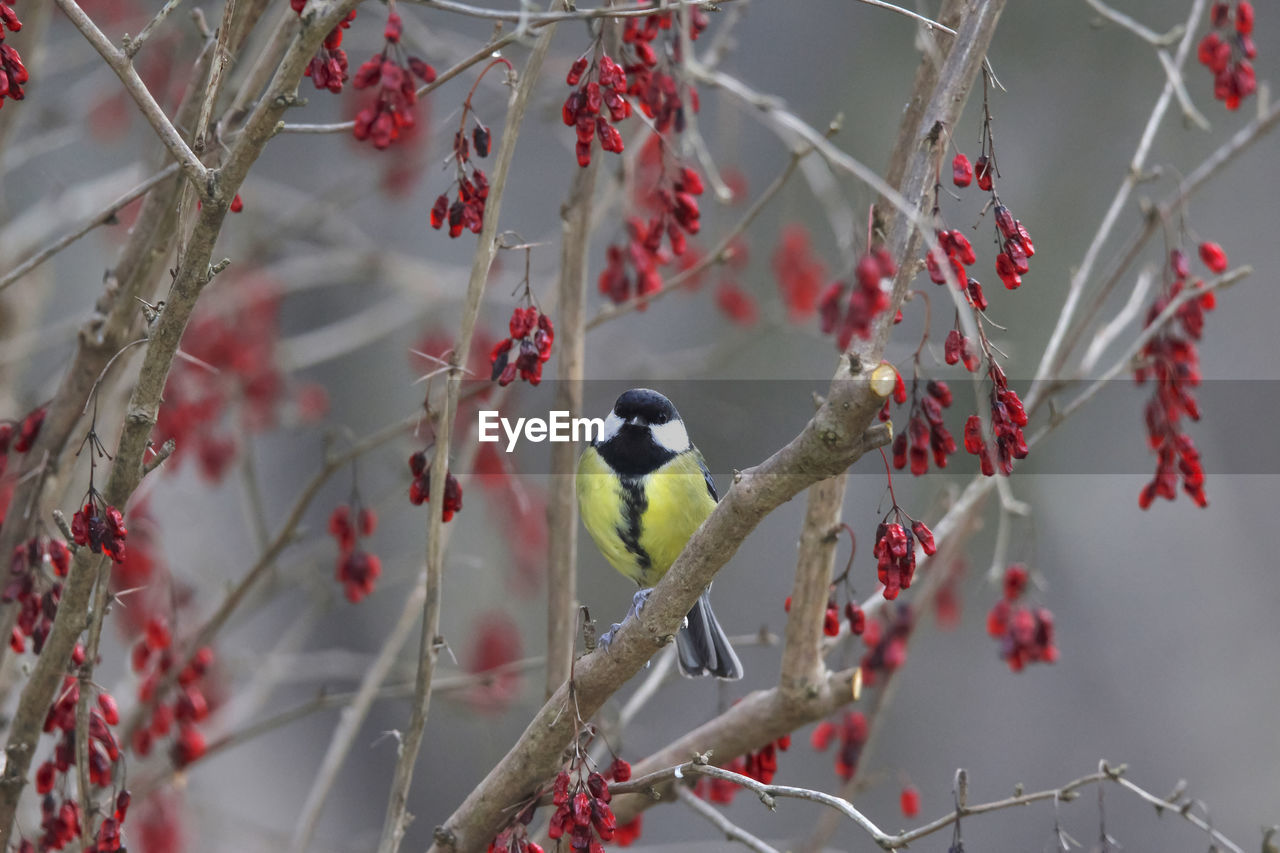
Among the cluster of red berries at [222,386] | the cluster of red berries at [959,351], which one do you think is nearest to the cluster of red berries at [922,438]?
the cluster of red berries at [959,351]

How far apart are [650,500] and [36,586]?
3.27ft

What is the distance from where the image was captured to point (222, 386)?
10.4 feet

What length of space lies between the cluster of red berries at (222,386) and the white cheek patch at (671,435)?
975 millimetres

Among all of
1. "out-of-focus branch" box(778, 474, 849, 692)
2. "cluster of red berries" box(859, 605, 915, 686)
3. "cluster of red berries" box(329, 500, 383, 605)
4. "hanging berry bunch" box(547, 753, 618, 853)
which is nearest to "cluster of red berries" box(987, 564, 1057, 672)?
"cluster of red berries" box(859, 605, 915, 686)

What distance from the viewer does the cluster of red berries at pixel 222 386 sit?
9.59 ft

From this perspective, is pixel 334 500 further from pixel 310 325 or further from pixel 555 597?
pixel 555 597

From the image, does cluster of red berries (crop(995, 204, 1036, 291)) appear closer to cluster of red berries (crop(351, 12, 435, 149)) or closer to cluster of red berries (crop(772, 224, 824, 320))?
cluster of red berries (crop(351, 12, 435, 149))

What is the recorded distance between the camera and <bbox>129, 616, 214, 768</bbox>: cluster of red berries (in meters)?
2.08

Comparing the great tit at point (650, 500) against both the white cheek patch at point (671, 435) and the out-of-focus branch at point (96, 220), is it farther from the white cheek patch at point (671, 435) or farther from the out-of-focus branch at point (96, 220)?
the out-of-focus branch at point (96, 220)

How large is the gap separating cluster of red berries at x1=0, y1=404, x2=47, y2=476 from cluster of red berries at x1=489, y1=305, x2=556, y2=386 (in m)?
0.69

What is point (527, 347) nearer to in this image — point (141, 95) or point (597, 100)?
point (597, 100)

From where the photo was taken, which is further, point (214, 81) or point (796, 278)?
point (796, 278)

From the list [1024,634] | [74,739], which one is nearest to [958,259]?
[1024,634]

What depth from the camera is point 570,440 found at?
220 centimetres
